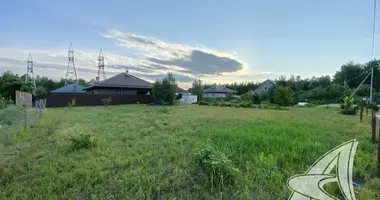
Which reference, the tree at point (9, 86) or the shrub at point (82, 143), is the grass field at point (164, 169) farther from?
the tree at point (9, 86)

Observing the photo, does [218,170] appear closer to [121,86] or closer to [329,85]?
[121,86]

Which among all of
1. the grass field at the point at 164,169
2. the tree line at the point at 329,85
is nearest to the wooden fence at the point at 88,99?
the tree line at the point at 329,85

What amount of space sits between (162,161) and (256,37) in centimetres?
939

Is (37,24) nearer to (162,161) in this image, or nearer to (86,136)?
(86,136)

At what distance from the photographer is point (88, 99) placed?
2406 centimetres

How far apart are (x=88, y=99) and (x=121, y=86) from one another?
18.9 feet

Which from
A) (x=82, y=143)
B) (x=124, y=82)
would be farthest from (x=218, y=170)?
(x=124, y=82)

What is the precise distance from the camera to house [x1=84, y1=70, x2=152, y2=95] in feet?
92.8

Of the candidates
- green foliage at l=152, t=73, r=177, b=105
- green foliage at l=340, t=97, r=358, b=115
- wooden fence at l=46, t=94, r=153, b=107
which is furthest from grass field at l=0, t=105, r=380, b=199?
wooden fence at l=46, t=94, r=153, b=107

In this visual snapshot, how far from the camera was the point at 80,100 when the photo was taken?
2362 centimetres

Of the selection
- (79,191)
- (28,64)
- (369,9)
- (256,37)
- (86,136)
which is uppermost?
(28,64)

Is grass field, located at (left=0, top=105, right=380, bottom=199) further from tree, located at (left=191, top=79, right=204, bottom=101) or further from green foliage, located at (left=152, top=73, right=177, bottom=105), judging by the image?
tree, located at (left=191, top=79, right=204, bottom=101)

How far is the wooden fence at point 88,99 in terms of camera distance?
73.1 feet

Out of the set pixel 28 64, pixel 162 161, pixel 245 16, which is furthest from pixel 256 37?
pixel 28 64
